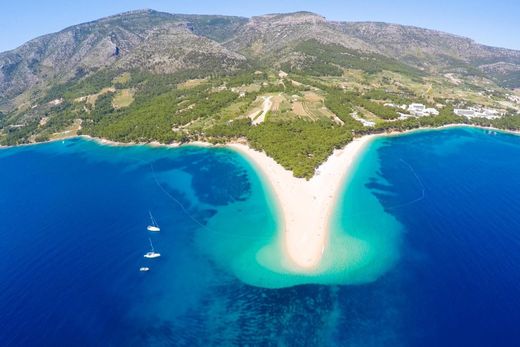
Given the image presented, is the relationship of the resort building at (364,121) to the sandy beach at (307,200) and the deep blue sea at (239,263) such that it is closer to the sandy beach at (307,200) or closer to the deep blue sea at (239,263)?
the sandy beach at (307,200)

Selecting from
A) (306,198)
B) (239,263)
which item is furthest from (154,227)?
(306,198)

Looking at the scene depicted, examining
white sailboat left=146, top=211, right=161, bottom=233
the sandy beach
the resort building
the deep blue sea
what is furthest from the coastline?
white sailboat left=146, top=211, right=161, bottom=233

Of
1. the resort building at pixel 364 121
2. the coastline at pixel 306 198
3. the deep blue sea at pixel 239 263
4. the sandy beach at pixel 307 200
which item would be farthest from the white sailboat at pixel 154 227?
the resort building at pixel 364 121

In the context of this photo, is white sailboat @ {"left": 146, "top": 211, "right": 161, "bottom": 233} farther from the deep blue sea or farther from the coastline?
the coastline

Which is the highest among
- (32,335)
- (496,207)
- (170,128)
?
(170,128)

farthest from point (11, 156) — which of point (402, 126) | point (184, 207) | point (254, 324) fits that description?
point (402, 126)

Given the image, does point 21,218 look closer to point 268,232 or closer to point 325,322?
point 268,232
